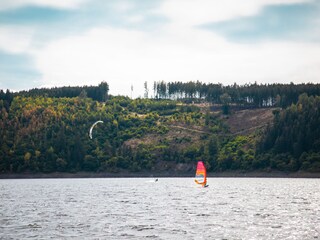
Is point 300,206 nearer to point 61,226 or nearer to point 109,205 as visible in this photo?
point 109,205

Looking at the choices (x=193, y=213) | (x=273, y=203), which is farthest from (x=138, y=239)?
(x=273, y=203)

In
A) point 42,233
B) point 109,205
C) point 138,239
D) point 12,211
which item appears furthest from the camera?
point 109,205

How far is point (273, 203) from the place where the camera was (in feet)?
360

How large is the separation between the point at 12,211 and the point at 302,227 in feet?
166

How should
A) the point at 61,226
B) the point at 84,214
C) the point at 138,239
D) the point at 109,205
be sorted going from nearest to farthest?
the point at 138,239 < the point at 61,226 < the point at 84,214 < the point at 109,205

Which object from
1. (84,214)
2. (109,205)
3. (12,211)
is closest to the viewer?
(84,214)

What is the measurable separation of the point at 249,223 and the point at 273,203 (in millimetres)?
34770

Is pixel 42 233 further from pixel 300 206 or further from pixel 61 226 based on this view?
pixel 300 206

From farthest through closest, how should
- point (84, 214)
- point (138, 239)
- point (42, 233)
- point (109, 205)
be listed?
point (109, 205)
point (84, 214)
point (42, 233)
point (138, 239)

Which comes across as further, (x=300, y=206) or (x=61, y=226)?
(x=300, y=206)

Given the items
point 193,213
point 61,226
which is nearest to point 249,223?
point 193,213

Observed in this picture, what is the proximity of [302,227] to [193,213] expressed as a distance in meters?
23.4

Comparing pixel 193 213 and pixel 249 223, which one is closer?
pixel 249 223

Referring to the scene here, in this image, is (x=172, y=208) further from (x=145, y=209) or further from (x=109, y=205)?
(x=109, y=205)
